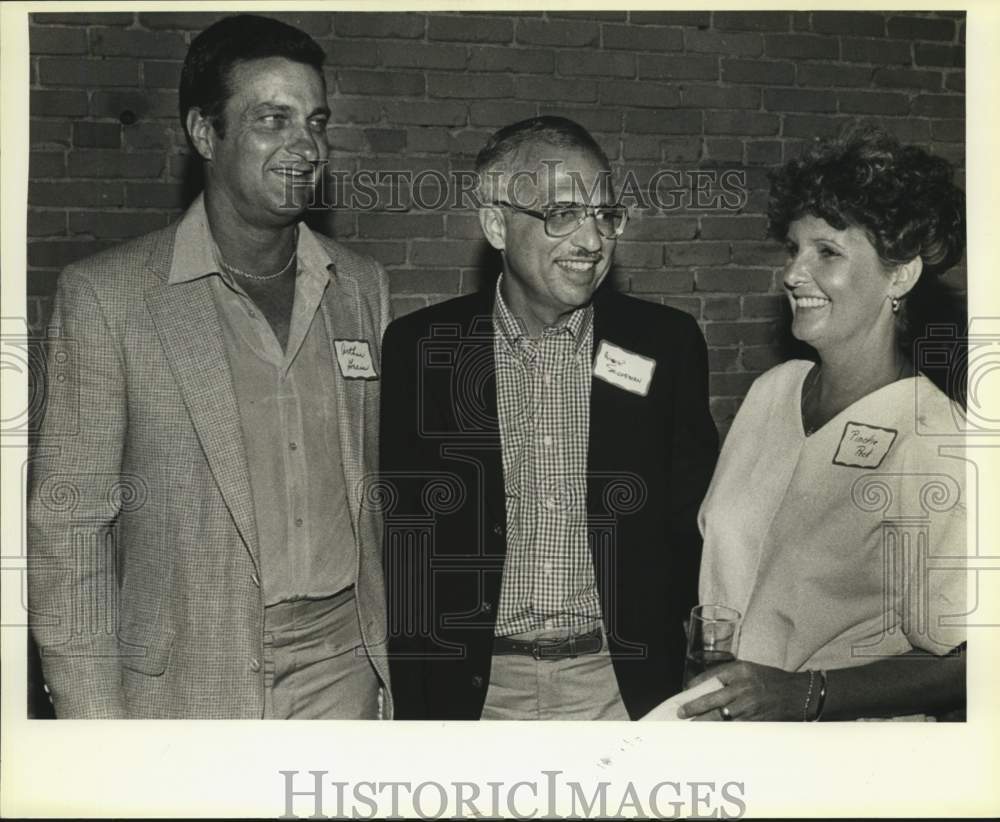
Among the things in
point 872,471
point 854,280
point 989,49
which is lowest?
point 872,471

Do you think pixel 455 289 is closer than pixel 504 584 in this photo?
A: No

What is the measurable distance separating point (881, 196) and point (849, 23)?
2.01 ft

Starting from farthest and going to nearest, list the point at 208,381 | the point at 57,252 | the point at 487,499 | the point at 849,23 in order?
1. the point at 849,23
2. the point at 57,252
3. the point at 487,499
4. the point at 208,381

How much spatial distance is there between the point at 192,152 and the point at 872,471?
1934mm

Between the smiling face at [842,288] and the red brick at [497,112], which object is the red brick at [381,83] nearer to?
the red brick at [497,112]

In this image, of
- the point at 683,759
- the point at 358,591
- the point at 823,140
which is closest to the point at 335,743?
the point at 358,591

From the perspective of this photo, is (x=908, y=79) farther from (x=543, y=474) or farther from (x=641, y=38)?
(x=543, y=474)

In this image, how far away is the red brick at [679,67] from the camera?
2.98 meters

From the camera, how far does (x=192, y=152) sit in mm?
2902

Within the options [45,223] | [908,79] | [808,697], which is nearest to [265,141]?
[45,223]

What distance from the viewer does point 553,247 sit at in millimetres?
2676

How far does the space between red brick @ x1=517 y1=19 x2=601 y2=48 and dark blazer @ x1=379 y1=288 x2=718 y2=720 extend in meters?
0.72

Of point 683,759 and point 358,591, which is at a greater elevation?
point 358,591

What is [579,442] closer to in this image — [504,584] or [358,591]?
[504,584]
